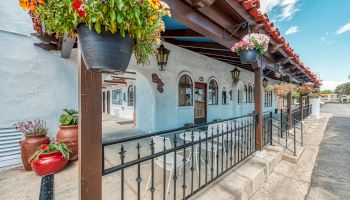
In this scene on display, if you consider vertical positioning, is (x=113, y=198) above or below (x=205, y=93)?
below

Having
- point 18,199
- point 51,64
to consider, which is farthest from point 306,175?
point 51,64

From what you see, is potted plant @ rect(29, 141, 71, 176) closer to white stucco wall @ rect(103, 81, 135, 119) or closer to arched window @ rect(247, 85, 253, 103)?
white stucco wall @ rect(103, 81, 135, 119)

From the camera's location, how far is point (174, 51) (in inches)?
214

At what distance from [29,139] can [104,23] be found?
125 inches

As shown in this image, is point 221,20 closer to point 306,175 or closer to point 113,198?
point 113,198

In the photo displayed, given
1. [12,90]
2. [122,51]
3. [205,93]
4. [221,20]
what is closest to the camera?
[122,51]

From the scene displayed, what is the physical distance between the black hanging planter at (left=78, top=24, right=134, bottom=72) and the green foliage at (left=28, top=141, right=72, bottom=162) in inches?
104

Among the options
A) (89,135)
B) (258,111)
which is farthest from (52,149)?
(258,111)

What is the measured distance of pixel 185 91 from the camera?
6.00 m

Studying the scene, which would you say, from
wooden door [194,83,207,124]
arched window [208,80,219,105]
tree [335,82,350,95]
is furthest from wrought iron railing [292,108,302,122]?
tree [335,82,350,95]

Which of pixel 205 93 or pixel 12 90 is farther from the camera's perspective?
pixel 205 93

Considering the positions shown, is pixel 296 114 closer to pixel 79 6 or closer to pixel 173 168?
pixel 173 168

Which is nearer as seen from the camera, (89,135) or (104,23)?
(104,23)

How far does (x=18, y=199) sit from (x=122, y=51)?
8.39ft
